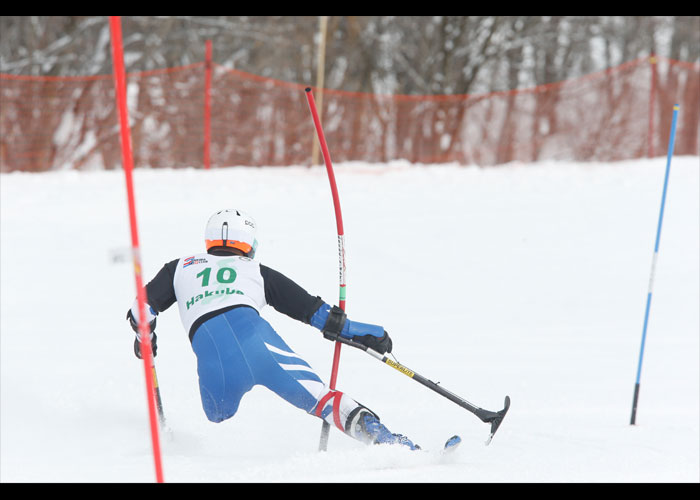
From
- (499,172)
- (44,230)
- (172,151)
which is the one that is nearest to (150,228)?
(44,230)

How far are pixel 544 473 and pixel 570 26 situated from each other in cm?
2108

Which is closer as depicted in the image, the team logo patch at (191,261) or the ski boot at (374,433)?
the ski boot at (374,433)

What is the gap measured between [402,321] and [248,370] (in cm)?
324

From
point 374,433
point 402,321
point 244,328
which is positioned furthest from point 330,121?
point 374,433

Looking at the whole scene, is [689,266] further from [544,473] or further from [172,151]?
[172,151]

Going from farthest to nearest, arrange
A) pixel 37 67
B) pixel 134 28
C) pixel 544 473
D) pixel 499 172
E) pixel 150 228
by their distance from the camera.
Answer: pixel 134 28 < pixel 37 67 < pixel 499 172 < pixel 150 228 < pixel 544 473

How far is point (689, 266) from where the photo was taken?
8.45m

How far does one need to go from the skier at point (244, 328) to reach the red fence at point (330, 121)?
24.1 ft

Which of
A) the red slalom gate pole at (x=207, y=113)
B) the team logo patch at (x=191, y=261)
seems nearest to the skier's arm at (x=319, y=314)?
the team logo patch at (x=191, y=261)

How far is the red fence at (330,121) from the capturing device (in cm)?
1193

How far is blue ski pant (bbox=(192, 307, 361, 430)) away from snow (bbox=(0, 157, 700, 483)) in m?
0.29

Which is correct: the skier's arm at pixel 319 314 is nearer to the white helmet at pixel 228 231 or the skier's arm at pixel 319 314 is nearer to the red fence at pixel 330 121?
the white helmet at pixel 228 231

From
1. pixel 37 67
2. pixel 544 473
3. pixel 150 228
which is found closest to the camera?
pixel 544 473

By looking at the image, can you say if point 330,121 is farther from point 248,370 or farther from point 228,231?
point 248,370
